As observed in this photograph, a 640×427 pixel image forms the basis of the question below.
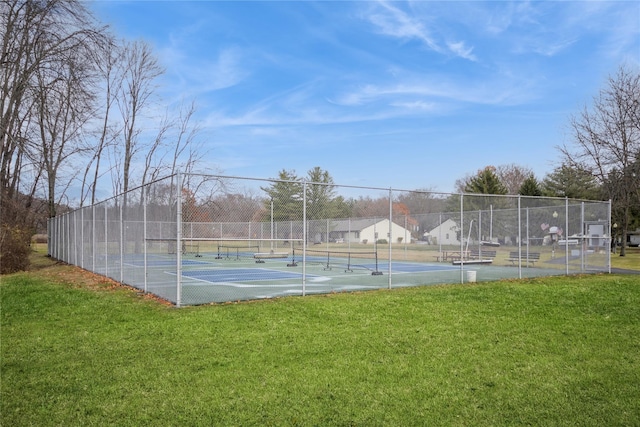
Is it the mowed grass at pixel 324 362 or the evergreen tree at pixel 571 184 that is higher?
the evergreen tree at pixel 571 184

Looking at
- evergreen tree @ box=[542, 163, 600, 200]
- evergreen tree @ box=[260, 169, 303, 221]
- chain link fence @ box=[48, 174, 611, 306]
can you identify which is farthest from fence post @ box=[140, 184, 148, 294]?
evergreen tree @ box=[542, 163, 600, 200]

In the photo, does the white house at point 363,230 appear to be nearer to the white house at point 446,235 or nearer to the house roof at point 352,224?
the house roof at point 352,224

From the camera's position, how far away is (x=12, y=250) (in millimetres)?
16156

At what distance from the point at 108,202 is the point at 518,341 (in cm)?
1144

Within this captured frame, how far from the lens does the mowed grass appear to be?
13.5 ft

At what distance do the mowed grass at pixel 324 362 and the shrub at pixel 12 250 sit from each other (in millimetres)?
8042

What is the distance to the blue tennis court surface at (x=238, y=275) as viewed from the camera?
1406cm

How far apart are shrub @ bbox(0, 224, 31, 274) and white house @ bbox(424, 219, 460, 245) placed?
49.4 ft

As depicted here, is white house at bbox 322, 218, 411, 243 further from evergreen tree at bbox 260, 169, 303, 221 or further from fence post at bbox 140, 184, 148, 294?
fence post at bbox 140, 184, 148, 294

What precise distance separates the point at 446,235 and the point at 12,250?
16082 mm

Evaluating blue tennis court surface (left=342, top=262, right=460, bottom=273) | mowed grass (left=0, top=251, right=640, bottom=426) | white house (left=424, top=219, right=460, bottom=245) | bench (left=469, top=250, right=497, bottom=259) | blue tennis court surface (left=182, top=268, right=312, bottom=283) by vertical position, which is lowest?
blue tennis court surface (left=342, top=262, right=460, bottom=273)

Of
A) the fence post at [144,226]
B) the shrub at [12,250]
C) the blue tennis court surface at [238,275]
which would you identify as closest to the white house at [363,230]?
the blue tennis court surface at [238,275]

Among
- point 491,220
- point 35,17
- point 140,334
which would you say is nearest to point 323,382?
point 140,334

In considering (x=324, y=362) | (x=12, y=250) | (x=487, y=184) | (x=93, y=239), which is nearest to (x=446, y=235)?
(x=93, y=239)
